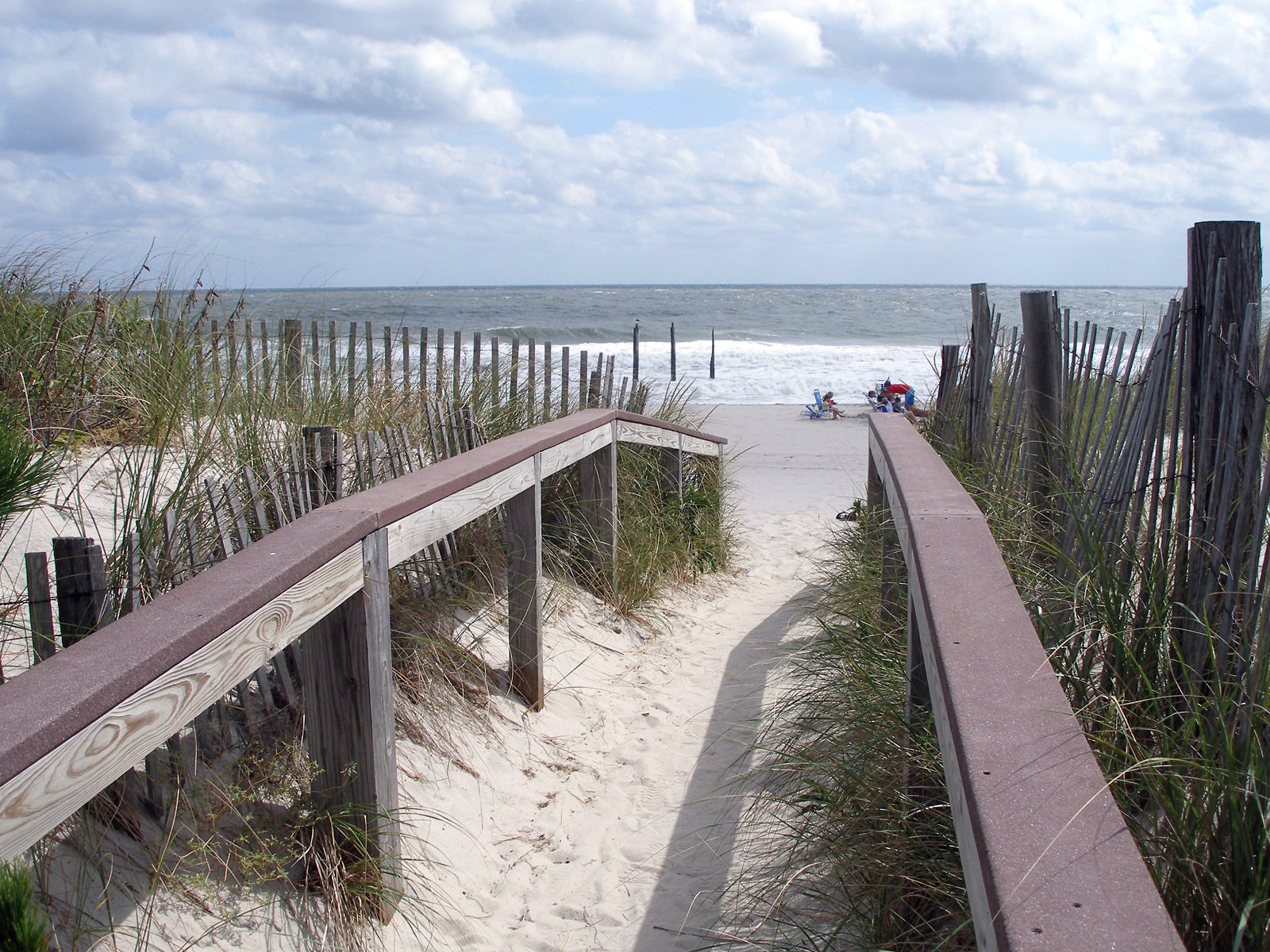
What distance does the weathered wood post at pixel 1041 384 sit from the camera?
3.84 m

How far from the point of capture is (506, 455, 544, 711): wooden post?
11.8 ft

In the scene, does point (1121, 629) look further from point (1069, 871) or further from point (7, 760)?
point (7, 760)

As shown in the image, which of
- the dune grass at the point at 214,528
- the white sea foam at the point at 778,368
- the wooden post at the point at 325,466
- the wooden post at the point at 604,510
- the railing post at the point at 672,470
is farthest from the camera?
the white sea foam at the point at 778,368

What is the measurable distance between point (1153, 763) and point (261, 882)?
1.84m

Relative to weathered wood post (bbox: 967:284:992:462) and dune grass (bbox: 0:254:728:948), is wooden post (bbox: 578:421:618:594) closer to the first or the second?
dune grass (bbox: 0:254:728:948)

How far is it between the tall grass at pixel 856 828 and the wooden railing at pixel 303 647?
94 cm

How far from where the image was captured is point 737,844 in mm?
2822

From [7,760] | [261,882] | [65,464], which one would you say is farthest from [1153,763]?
[65,464]

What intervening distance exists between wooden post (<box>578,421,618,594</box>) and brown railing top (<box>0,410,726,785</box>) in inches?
78.2

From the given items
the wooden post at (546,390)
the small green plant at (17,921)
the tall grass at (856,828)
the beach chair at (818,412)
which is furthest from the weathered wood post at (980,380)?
the beach chair at (818,412)

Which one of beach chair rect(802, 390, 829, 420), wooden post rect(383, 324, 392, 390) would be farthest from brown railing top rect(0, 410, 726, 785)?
beach chair rect(802, 390, 829, 420)

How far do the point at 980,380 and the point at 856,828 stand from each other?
337cm

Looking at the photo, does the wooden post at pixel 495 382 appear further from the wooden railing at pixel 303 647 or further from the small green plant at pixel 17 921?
the small green plant at pixel 17 921

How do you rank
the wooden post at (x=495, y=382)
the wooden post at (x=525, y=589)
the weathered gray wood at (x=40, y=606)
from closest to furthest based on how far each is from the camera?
1. the weathered gray wood at (x=40, y=606)
2. the wooden post at (x=525, y=589)
3. the wooden post at (x=495, y=382)
